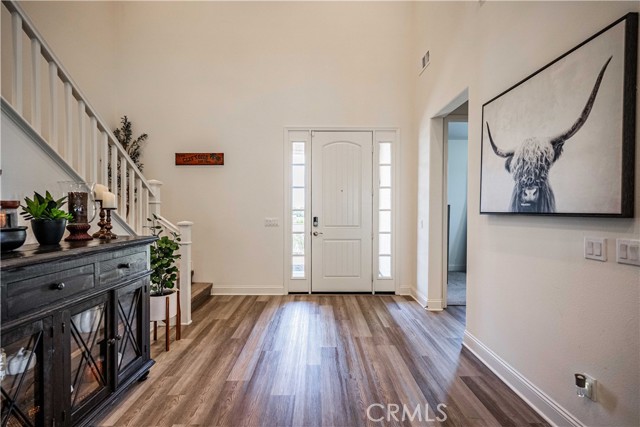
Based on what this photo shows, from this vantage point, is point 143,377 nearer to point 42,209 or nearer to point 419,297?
point 42,209

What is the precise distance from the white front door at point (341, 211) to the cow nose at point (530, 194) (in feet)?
8.12

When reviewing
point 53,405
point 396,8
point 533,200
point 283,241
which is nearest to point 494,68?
point 533,200

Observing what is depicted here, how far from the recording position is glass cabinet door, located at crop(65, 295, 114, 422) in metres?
1.47

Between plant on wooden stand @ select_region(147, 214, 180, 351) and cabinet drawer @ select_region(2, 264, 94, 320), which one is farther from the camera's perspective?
plant on wooden stand @ select_region(147, 214, 180, 351)

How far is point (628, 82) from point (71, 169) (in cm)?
329

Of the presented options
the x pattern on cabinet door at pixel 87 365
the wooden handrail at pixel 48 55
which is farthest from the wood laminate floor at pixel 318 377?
the wooden handrail at pixel 48 55

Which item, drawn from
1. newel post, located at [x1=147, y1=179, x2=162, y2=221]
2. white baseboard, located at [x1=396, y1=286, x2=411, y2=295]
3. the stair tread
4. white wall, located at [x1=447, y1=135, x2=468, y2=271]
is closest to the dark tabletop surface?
newel post, located at [x1=147, y1=179, x2=162, y2=221]

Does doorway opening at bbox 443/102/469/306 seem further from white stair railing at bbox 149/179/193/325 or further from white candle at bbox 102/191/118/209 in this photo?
white candle at bbox 102/191/118/209

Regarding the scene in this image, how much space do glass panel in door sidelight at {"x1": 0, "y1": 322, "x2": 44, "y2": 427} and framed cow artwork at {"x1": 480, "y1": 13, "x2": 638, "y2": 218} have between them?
262 cm

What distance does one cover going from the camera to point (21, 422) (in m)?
1.24

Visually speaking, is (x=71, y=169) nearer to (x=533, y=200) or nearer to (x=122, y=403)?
(x=122, y=403)

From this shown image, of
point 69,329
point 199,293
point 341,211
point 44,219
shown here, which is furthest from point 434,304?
point 44,219

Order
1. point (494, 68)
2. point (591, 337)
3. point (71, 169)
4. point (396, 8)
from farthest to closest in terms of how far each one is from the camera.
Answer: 1. point (396, 8)
2. point (494, 68)
3. point (71, 169)
4. point (591, 337)

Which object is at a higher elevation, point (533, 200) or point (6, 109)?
point (6, 109)
